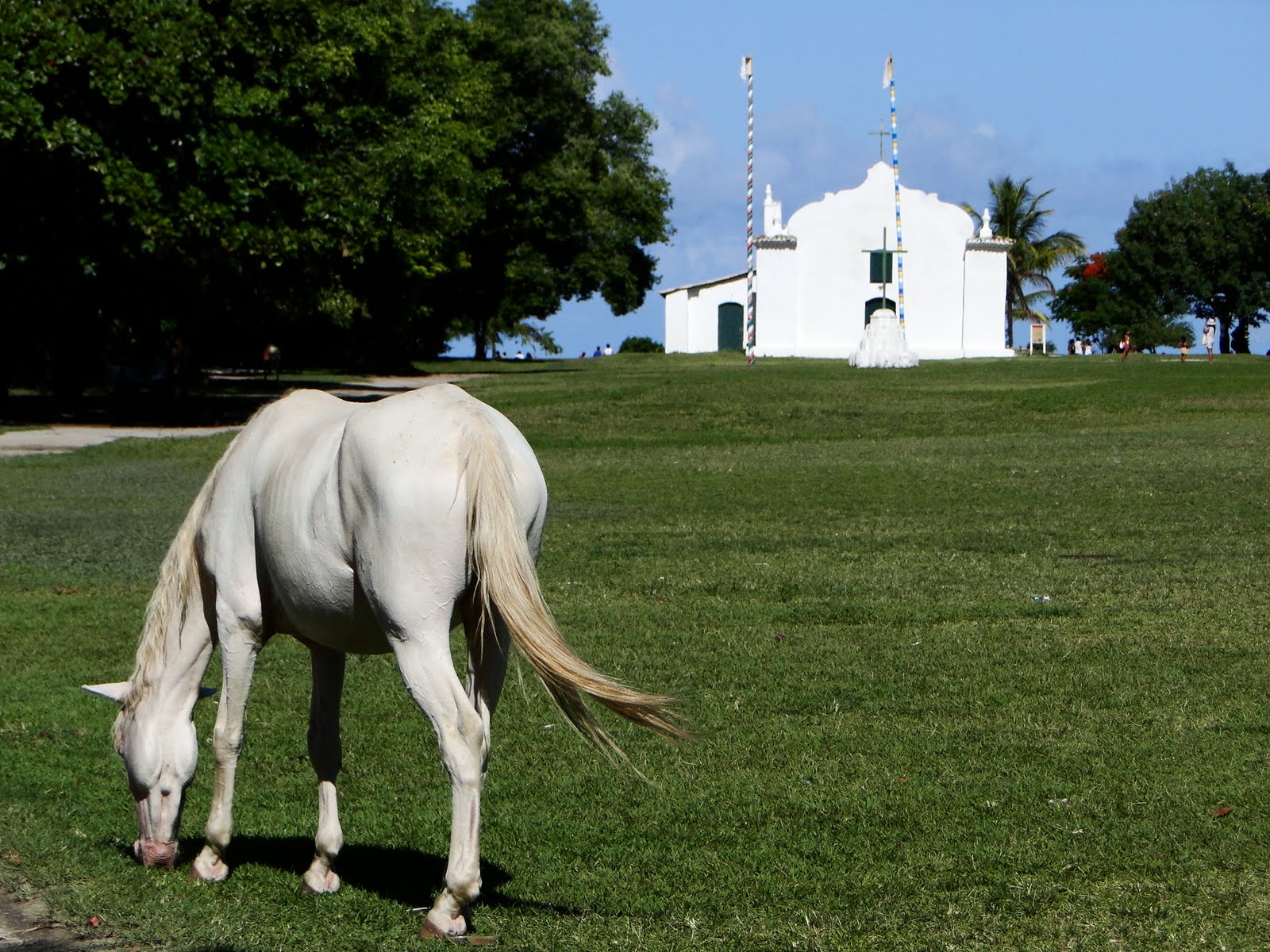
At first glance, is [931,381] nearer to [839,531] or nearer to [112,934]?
[839,531]

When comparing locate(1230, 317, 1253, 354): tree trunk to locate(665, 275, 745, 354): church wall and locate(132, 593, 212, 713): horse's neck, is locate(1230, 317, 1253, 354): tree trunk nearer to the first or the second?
locate(665, 275, 745, 354): church wall

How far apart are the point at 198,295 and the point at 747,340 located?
25.1 m

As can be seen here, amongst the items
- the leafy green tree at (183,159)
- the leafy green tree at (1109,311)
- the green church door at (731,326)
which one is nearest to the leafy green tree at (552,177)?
the green church door at (731,326)

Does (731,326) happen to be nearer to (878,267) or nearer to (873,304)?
(873,304)

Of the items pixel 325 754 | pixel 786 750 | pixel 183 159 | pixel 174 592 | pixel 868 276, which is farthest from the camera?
pixel 868 276

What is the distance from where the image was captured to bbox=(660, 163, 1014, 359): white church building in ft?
204

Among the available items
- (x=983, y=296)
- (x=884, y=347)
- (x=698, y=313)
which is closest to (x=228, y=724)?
(x=884, y=347)

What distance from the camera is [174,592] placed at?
5469 millimetres

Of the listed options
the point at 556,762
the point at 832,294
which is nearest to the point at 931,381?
the point at 832,294

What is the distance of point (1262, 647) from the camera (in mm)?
8953

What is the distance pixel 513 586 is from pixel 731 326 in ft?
227

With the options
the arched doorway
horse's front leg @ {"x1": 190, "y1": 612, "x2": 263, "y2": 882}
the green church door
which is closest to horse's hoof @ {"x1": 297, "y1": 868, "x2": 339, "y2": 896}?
horse's front leg @ {"x1": 190, "y1": 612, "x2": 263, "y2": 882}

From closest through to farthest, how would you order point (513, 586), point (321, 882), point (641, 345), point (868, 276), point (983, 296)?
1. point (513, 586)
2. point (321, 882)
3. point (868, 276)
4. point (983, 296)
5. point (641, 345)

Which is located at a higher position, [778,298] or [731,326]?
[778,298]
